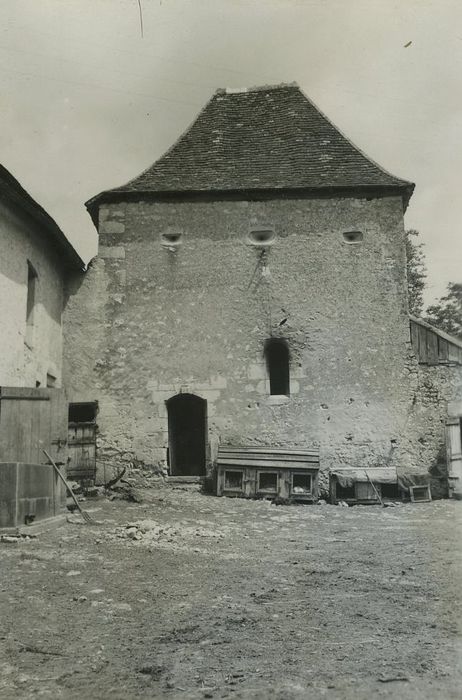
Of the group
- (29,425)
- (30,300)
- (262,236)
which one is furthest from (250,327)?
(29,425)

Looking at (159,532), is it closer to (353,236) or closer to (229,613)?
(229,613)

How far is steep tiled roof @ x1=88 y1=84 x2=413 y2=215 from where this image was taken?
1290cm

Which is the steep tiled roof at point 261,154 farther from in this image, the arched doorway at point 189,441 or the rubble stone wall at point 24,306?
the arched doorway at point 189,441

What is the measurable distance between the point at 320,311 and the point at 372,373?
162 cm

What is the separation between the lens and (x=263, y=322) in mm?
12492

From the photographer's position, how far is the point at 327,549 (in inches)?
289

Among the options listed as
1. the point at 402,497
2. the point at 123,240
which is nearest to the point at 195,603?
the point at 402,497

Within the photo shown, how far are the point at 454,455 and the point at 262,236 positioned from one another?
19.2 ft

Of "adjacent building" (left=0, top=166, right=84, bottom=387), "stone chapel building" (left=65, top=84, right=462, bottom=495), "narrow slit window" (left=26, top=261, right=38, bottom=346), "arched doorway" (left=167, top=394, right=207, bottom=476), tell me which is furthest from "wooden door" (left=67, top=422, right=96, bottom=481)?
"arched doorway" (left=167, top=394, right=207, bottom=476)

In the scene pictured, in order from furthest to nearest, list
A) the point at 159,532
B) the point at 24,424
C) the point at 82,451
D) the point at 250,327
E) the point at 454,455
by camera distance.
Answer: the point at 250,327 < the point at 82,451 < the point at 454,455 < the point at 24,424 < the point at 159,532

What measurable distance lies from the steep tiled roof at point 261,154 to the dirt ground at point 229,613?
7.35 meters

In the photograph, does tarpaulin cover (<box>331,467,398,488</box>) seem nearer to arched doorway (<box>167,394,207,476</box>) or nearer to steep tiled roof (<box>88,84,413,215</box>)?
arched doorway (<box>167,394,207,476</box>)

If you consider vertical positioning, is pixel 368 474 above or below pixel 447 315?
below

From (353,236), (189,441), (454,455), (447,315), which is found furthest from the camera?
(447,315)
